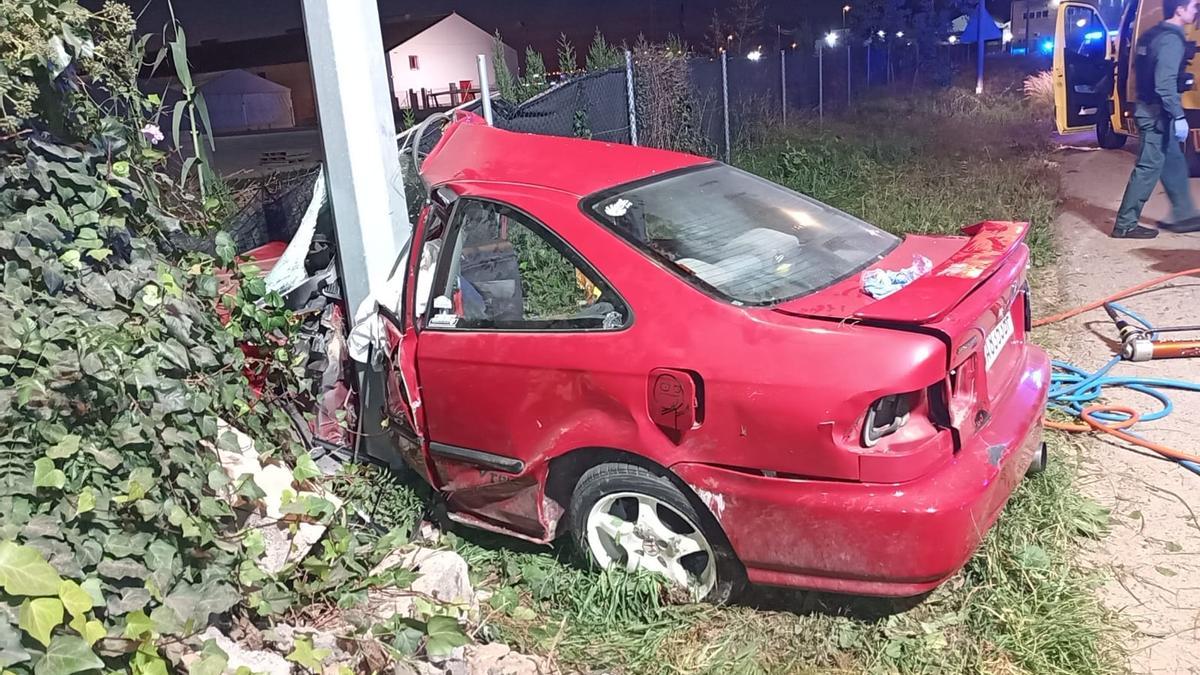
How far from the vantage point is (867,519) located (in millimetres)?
2428

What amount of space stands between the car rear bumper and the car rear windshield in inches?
24.1

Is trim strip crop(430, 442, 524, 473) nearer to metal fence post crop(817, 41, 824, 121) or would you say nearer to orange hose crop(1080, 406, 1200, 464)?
orange hose crop(1080, 406, 1200, 464)

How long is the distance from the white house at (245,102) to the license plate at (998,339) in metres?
32.1

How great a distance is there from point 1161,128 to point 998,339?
576 cm

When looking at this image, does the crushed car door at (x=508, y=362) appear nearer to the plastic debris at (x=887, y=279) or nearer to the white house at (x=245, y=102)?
the plastic debris at (x=887, y=279)

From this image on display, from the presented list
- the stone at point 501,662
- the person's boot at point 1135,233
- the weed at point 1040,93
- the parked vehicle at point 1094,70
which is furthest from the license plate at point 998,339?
the weed at point 1040,93

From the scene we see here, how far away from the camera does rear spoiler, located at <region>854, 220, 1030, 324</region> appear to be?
2.47 meters

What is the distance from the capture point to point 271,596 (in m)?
2.64

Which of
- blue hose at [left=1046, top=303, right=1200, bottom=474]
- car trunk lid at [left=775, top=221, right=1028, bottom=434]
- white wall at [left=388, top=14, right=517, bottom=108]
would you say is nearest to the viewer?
car trunk lid at [left=775, top=221, right=1028, bottom=434]

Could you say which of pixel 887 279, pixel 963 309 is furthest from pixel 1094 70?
pixel 963 309

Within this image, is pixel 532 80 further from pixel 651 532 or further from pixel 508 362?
pixel 651 532

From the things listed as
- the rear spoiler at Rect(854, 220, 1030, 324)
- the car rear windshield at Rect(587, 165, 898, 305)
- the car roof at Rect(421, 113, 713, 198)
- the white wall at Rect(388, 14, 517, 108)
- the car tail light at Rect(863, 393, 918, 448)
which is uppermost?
the white wall at Rect(388, 14, 517, 108)

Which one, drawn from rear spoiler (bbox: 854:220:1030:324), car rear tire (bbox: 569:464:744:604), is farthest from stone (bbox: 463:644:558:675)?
rear spoiler (bbox: 854:220:1030:324)

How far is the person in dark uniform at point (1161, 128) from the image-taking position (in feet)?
22.9
